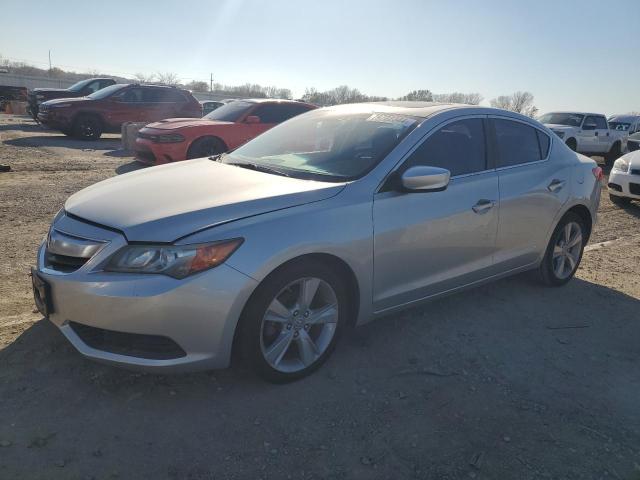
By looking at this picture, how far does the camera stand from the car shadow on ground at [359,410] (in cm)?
240

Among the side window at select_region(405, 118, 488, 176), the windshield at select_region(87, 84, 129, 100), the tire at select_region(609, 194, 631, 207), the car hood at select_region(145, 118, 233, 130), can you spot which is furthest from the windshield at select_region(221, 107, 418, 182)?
the windshield at select_region(87, 84, 129, 100)

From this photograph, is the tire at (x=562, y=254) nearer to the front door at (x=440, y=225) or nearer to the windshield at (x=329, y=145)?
the front door at (x=440, y=225)

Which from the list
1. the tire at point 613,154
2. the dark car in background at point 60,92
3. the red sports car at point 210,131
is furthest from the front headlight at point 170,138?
the tire at point 613,154

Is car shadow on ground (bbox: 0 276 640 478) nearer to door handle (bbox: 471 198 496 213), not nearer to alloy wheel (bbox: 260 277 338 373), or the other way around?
alloy wheel (bbox: 260 277 338 373)

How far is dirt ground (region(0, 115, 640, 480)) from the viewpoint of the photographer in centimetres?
238

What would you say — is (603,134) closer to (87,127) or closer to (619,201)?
(619,201)

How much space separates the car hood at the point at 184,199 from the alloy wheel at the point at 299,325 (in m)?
0.51

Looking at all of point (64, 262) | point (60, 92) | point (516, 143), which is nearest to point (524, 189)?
point (516, 143)

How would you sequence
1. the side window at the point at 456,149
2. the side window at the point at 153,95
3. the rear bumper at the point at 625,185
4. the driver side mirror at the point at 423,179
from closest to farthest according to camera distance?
the driver side mirror at the point at 423,179
the side window at the point at 456,149
the rear bumper at the point at 625,185
the side window at the point at 153,95

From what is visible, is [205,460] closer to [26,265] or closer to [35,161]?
[26,265]

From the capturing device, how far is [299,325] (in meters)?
2.96

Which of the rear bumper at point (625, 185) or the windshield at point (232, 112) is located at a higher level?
the windshield at point (232, 112)

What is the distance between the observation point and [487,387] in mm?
3100

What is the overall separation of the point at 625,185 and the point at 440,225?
267 inches
